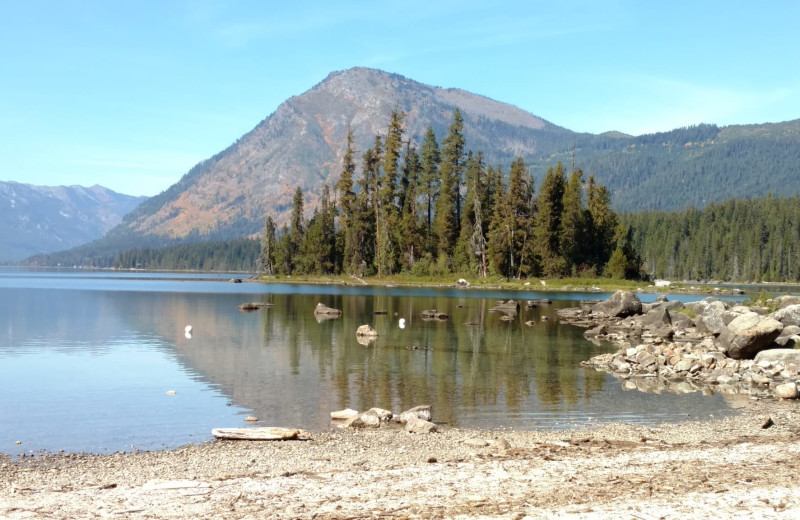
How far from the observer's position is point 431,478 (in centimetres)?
1387

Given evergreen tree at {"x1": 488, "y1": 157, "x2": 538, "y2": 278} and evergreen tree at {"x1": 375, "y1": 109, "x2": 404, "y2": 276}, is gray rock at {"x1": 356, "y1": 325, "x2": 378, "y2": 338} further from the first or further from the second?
evergreen tree at {"x1": 375, "y1": 109, "x2": 404, "y2": 276}

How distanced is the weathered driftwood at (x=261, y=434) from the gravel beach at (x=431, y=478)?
9.9 inches

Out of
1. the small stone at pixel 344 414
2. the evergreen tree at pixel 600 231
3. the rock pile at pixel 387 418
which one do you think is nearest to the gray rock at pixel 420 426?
the rock pile at pixel 387 418

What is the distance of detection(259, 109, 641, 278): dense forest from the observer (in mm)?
111250

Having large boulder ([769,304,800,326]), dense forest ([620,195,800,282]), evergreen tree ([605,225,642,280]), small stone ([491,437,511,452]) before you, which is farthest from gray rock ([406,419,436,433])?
dense forest ([620,195,800,282])

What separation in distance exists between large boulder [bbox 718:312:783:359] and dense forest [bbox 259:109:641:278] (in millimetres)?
77063

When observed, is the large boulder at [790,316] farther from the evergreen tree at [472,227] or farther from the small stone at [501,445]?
the evergreen tree at [472,227]

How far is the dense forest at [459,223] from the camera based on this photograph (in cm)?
11125

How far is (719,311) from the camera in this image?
40656mm

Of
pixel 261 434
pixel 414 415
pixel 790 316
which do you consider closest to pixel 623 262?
pixel 790 316

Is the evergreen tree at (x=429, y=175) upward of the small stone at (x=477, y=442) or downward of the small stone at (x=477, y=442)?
upward

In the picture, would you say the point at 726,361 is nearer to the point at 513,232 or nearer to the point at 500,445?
the point at 500,445

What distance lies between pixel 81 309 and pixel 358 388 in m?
48.0

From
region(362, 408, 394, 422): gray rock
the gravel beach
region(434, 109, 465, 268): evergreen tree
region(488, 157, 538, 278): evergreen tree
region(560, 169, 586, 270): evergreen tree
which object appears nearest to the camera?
the gravel beach
